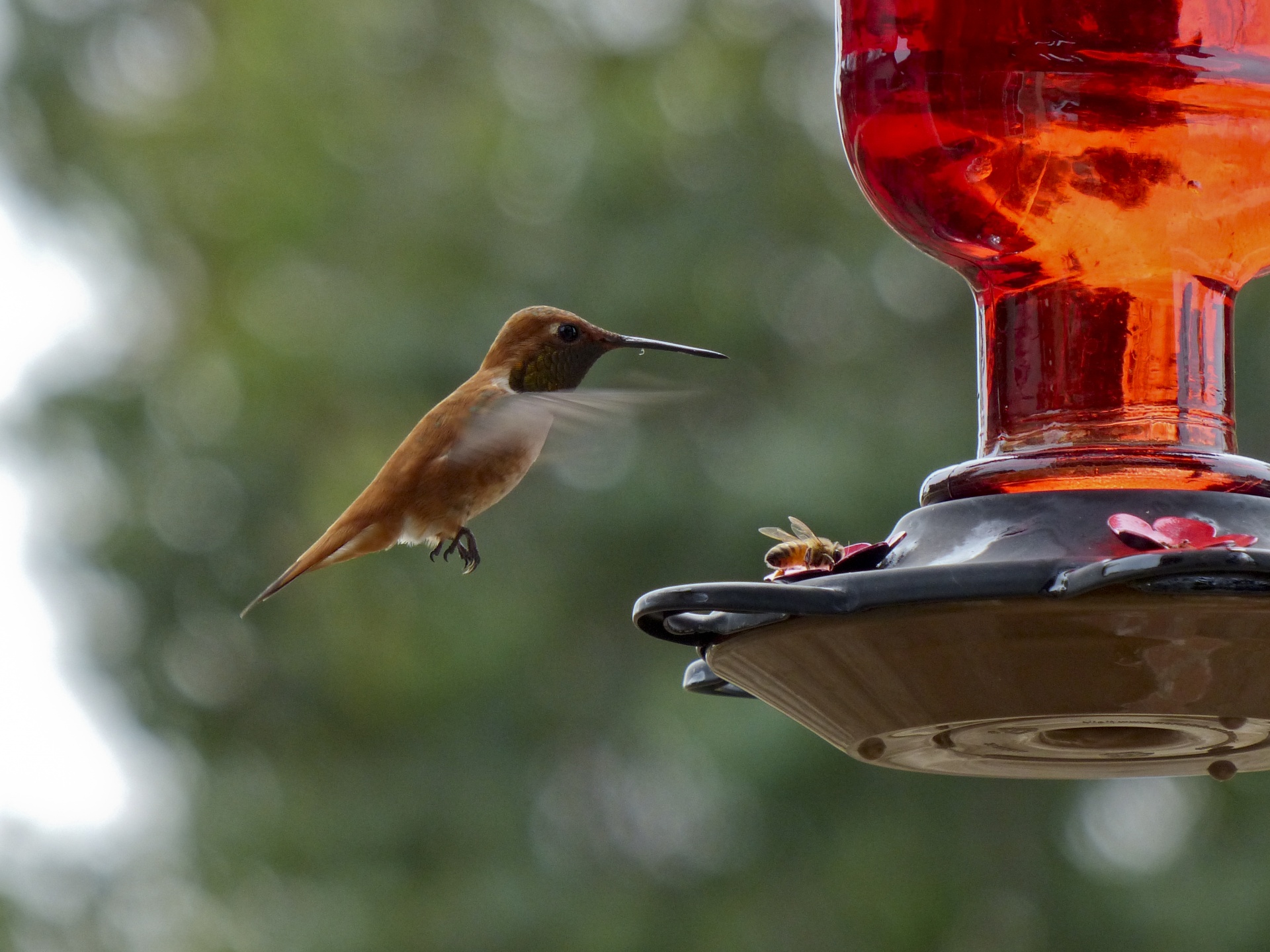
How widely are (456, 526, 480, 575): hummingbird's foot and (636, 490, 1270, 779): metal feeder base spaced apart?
5.75 ft

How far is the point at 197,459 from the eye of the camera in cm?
1194

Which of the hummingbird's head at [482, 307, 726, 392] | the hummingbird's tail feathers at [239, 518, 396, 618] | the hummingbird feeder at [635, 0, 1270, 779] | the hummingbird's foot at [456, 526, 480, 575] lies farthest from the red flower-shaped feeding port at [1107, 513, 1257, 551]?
the hummingbird's tail feathers at [239, 518, 396, 618]

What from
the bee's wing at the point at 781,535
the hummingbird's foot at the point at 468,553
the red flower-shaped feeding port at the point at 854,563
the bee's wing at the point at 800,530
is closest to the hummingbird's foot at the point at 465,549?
the hummingbird's foot at the point at 468,553

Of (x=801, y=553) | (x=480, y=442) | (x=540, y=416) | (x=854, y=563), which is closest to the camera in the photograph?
(x=854, y=563)

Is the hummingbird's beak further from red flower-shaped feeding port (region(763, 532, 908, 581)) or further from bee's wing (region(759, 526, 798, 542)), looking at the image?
red flower-shaped feeding port (region(763, 532, 908, 581))

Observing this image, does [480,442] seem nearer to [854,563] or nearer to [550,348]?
[550,348]

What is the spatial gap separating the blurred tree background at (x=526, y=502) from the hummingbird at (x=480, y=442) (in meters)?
4.62

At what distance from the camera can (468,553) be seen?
13.0ft

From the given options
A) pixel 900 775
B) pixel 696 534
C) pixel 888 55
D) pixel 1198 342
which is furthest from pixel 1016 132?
pixel 900 775

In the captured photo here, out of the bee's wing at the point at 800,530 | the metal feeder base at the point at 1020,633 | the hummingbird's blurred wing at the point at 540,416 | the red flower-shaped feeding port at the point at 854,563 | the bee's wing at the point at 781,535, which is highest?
the hummingbird's blurred wing at the point at 540,416

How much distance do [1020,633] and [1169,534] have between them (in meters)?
0.18

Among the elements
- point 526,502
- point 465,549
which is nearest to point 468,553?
point 465,549

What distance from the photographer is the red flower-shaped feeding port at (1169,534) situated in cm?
186

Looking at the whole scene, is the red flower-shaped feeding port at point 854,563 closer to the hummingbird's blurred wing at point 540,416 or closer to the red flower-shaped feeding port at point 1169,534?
the red flower-shaped feeding port at point 1169,534
